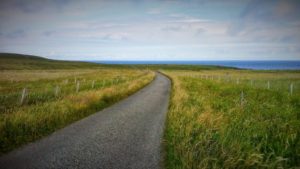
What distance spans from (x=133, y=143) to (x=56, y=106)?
6120 mm

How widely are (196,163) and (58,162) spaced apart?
3844 mm

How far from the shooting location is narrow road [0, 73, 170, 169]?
650 centimetres

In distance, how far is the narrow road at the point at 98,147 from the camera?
6.50m

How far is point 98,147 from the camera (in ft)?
25.7

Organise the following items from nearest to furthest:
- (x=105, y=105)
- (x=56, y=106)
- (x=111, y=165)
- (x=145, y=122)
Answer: (x=111, y=165)
(x=145, y=122)
(x=56, y=106)
(x=105, y=105)

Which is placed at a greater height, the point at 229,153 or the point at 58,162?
the point at 229,153

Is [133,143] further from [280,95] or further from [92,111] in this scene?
[280,95]

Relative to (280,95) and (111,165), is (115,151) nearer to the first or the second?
(111,165)

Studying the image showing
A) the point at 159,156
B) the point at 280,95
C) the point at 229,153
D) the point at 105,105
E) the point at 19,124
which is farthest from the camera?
the point at 280,95

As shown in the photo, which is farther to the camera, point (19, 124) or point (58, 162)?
point (19, 124)

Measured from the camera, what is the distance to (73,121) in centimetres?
1147

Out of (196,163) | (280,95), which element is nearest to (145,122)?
(196,163)

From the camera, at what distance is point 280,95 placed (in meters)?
19.0

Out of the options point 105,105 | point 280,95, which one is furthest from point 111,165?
point 280,95
